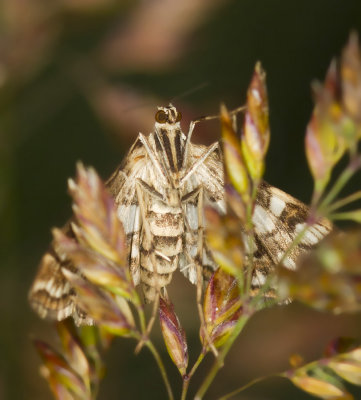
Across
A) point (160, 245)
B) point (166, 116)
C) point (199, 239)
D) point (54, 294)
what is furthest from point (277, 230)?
point (54, 294)

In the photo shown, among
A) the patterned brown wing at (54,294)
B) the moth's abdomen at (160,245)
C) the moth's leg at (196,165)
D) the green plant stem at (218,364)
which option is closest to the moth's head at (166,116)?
the moth's leg at (196,165)

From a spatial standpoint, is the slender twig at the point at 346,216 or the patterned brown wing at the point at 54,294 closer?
the slender twig at the point at 346,216

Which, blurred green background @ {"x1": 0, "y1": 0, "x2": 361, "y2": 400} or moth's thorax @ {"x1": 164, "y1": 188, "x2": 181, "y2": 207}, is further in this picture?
blurred green background @ {"x1": 0, "y1": 0, "x2": 361, "y2": 400}

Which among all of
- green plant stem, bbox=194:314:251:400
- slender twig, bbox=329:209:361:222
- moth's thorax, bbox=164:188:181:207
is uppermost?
moth's thorax, bbox=164:188:181:207

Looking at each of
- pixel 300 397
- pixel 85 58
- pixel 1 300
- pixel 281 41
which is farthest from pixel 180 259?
pixel 281 41

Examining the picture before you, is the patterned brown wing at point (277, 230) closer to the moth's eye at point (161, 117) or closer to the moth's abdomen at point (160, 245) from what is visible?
the moth's abdomen at point (160, 245)

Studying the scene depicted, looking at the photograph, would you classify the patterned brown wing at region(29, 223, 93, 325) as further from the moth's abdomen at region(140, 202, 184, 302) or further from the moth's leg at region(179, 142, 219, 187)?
the moth's leg at region(179, 142, 219, 187)

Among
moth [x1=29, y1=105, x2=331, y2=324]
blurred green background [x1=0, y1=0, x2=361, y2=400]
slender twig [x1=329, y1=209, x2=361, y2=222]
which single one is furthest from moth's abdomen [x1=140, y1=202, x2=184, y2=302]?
slender twig [x1=329, y1=209, x2=361, y2=222]

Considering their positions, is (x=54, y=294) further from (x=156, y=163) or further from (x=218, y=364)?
(x=218, y=364)
